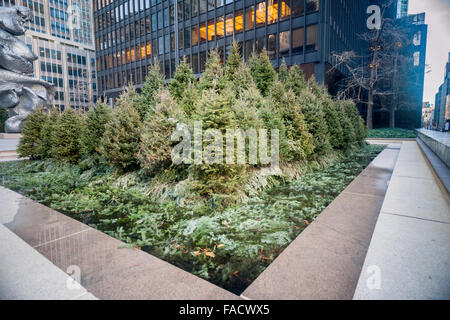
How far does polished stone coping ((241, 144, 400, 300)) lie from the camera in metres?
2.23

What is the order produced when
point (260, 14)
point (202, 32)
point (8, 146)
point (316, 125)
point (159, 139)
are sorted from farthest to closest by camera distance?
point (202, 32) < point (260, 14) < point (8, 146) < point (316, 125) < point (159, 139)

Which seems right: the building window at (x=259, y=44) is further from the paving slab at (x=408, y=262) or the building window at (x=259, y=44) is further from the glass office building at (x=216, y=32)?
the paving slab at (x=408, y=262)

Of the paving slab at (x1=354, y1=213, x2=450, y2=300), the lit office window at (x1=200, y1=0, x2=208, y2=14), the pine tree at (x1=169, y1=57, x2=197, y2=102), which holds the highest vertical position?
the lit office window at (x1=200, y1=0, x2=208, y2=14)

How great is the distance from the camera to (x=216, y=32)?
1256 inches

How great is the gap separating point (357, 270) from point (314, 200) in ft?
8.95

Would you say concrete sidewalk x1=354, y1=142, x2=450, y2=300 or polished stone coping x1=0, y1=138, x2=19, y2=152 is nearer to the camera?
concrete sidewalk x1=354, y1=142, x2=450, y2=300

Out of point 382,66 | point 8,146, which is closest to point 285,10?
point 382,66

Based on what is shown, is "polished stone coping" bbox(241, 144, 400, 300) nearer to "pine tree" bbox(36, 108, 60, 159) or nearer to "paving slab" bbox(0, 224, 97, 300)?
"paving slab" bbox(0, 224, 97, 300)

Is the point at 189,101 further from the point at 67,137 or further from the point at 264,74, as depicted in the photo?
the point at 264,74

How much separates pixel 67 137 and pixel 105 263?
8.15m

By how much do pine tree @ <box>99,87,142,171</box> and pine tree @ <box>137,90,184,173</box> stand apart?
78 centimetres

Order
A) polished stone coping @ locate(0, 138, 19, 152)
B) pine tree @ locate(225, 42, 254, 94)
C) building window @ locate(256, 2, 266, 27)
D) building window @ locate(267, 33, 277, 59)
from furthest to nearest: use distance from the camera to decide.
Answer: 1. building window @ locate(256, 2, 266, 27)
2. building window @ locate(267, 33, 277, 59)
3. polished stone coping @ locate(0, 138, 19, 152)
4. pine tree @ locate(225, 42, 254, 94)

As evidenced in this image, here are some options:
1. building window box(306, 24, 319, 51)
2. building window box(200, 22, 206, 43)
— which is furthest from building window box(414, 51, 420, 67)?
building window box(200, 22, 206, 43)

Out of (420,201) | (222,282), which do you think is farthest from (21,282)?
(420,201)
